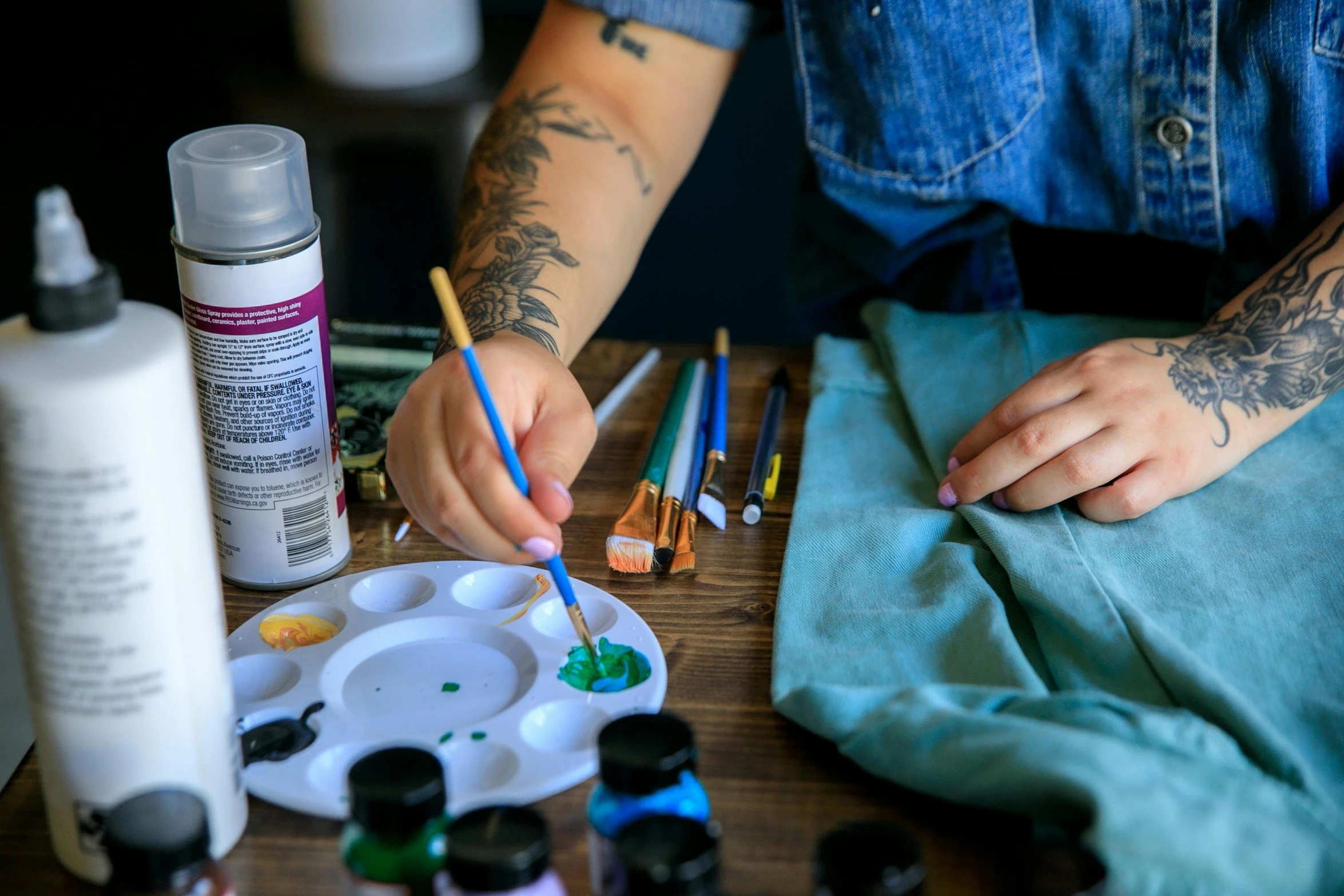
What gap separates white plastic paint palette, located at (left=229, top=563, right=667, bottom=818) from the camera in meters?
0.53

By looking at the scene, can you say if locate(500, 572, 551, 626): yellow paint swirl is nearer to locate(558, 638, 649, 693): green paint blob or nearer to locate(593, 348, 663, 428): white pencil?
locate(558, 638, 649, 693): green paint blob

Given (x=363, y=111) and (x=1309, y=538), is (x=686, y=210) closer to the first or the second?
(x=363, y=111)

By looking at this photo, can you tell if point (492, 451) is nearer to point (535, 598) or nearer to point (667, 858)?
point (535, 598)

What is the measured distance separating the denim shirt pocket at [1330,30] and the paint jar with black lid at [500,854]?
74cm

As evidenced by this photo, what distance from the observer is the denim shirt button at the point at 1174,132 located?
846 mm

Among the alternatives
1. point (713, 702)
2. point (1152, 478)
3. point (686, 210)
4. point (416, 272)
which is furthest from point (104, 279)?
point (686, 210)

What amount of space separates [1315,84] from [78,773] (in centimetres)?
85

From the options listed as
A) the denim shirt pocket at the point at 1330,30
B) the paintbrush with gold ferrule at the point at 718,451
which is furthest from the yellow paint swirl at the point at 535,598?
the denim shirt pocket at the point at 1330,30

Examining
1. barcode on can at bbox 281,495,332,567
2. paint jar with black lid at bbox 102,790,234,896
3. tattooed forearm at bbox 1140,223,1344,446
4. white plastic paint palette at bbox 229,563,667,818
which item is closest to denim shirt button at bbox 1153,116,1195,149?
tattooed forearm at bbox 1140,223,1344,446

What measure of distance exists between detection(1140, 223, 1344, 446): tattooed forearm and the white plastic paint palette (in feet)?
1.38

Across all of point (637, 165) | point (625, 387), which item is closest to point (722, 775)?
point (625, 387)

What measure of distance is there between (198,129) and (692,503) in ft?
4.94

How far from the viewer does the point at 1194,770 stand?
18.9 inches

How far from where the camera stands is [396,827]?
16.2 inches
